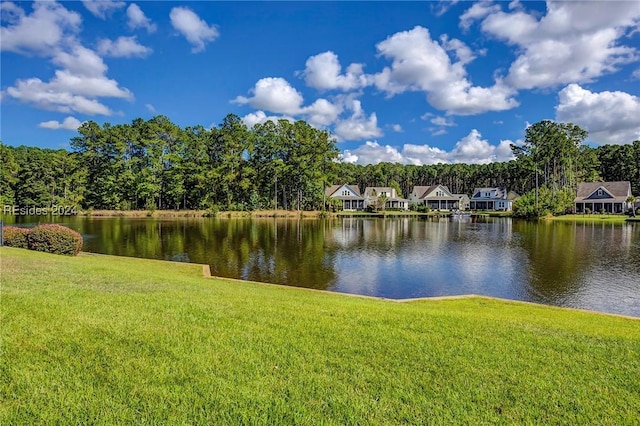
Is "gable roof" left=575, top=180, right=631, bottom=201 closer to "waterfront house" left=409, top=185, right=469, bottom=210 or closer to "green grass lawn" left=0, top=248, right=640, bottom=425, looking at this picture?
"waterfront house" left=409, top=185, right=469, bottom=210

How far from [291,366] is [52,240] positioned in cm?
1625

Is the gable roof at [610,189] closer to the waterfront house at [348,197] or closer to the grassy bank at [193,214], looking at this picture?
the waterfront house at [348,197]

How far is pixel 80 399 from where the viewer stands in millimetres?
3961

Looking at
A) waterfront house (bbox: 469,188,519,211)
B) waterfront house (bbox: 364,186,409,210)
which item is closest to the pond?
waterfront house (bbox: 364,186,409,210)

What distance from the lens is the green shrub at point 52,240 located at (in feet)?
55.2

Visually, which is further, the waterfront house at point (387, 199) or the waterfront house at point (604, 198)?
the waterfront house at point (387, 199)

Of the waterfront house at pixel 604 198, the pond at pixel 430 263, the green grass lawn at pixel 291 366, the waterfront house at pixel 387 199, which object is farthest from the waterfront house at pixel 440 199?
the green grass lawn at pixel 291 366

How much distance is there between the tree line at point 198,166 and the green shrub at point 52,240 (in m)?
48.0

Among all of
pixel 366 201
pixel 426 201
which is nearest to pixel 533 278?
pixel 366 201

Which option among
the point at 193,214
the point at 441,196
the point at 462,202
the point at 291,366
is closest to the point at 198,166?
the point at 193,214

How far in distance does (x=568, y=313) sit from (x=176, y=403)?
9.76 meters

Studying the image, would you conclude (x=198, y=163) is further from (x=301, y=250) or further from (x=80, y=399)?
(x=80, y=399)

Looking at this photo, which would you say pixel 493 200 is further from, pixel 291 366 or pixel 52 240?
pixel 291 366

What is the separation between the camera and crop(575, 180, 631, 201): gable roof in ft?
226
